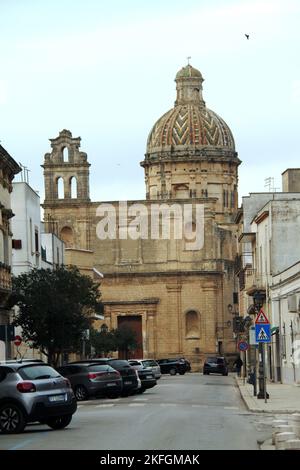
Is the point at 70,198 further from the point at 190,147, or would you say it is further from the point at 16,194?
the point at 16,194

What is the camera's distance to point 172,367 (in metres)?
90.9

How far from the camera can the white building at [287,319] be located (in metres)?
54.0

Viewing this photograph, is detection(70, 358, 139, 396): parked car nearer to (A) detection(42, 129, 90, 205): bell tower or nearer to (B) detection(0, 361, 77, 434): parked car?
(B) detection(0, 361, 77, 434): parked car

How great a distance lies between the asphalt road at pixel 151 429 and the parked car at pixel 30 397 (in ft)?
1.04

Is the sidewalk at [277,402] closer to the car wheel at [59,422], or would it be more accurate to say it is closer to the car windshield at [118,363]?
the car windshield at [118,363]

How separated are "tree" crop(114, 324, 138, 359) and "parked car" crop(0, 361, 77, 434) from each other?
214 feet

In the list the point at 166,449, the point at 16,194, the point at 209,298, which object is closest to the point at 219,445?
the point at 166,449

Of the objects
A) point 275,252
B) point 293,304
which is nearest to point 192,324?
point 275,252

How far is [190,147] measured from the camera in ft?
367

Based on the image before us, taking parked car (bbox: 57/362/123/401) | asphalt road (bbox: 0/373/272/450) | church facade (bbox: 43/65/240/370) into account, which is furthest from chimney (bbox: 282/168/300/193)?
asphalt road (bbox: 0/373/272/450)

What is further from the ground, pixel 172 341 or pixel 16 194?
pixel 16 194

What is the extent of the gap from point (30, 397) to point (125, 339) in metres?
71.3

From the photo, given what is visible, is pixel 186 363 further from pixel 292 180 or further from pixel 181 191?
pixel 181 191
